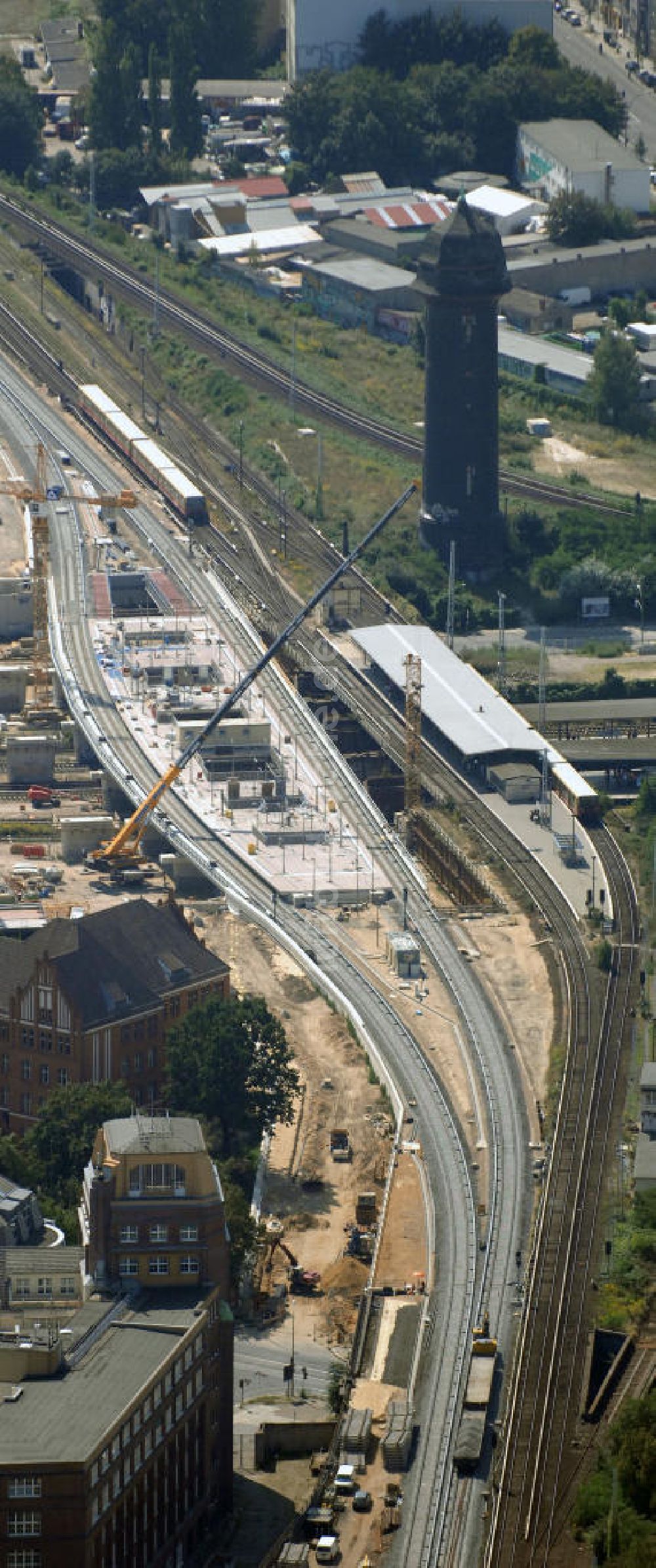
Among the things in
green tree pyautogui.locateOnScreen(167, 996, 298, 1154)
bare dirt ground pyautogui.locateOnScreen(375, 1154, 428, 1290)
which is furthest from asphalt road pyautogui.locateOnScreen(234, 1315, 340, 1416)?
green tree pyautogui.locateOnScreen(167, 996, 298, 1154)

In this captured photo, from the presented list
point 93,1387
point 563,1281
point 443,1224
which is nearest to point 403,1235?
point 443,1224

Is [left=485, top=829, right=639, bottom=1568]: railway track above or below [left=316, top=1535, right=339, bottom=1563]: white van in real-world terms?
above

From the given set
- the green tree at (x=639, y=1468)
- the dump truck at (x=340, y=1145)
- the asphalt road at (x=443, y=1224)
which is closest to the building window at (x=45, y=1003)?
the dump truck at (x=340, y=1145)

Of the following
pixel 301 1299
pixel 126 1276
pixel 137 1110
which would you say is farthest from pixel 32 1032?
pixel 126 1276

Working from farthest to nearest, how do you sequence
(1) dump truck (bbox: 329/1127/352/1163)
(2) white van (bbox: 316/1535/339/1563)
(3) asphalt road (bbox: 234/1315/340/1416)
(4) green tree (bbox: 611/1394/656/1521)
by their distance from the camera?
(1) dump truck (bbox: 329/1127/352/1163)
(3) asphalt road (bbox: 234/1315/340/1416)
(2) white van (bbox: 316/1535/339/1563)
(4) green tree (bbox: 611/1394/656/1521)

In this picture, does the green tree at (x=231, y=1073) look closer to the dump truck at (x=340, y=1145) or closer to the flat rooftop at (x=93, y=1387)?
the dump truck at (x=340, y=1145)

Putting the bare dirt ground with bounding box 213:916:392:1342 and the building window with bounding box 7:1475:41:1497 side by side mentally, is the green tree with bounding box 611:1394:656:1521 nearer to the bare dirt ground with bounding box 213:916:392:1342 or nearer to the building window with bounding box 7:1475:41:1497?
the building window with bounding box 7:1475:41:1497
